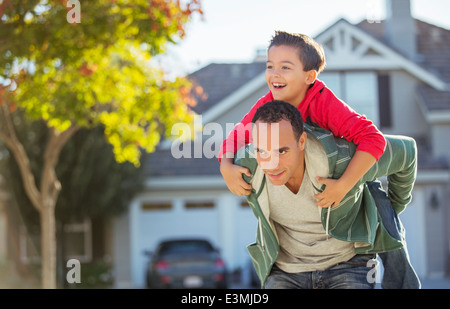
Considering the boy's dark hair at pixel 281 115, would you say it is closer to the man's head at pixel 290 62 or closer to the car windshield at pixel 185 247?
the man's head at pixel 290 62

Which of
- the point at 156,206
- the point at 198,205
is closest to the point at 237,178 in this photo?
the point at 198,205

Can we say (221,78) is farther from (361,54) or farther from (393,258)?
(393,258)

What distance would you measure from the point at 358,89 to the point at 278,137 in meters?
19.7

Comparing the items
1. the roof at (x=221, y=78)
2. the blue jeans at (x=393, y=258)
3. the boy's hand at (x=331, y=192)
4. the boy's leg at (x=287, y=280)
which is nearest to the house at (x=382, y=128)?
the roof at (x=221, y=78)

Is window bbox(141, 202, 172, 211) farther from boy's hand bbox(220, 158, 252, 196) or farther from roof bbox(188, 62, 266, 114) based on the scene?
boy's hand bbox(220, 158, 252, 196)

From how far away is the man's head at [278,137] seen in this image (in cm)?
312

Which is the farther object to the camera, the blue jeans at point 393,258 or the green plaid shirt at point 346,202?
the blue jeans at point 393,258

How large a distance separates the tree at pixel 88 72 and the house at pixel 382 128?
8.80m

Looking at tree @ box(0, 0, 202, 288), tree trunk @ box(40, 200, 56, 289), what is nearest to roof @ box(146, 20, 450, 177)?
tree @ box(0, 0, 202, 288)

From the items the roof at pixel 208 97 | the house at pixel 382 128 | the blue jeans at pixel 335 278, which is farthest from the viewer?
the roof at pixel 208 97

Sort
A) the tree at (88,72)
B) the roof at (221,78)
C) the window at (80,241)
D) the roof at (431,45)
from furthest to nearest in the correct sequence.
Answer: the roof at (431,45), the roof at (221,78), the window at (80,241), the tree at (88,72)

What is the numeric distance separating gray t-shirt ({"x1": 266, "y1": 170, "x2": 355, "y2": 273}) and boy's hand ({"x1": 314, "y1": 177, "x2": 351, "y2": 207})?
0.39ft

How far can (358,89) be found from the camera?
2244 cm

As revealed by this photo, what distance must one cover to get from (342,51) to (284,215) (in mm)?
19425
